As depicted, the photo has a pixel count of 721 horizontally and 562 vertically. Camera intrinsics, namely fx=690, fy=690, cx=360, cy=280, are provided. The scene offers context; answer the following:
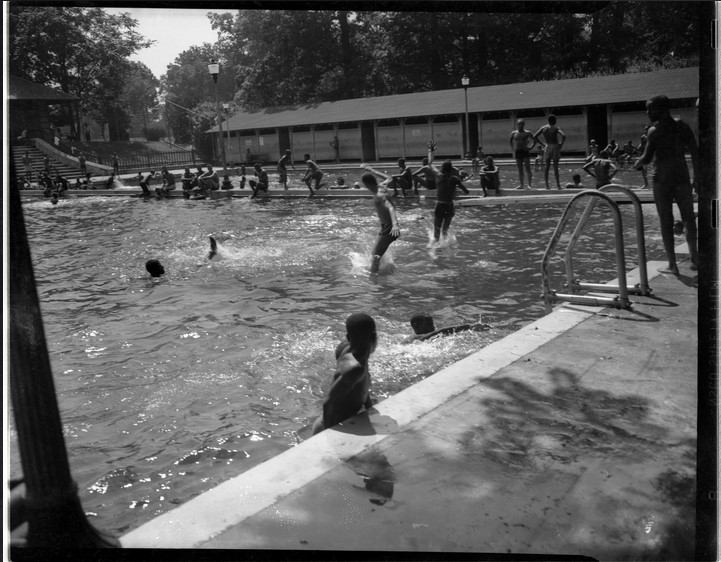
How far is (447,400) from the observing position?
4.87 meters

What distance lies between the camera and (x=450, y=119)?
109ft

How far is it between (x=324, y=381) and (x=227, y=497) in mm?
3498

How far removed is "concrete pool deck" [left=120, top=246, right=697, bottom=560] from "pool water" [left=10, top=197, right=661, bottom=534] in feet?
5.08

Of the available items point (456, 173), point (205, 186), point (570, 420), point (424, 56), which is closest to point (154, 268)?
point (456, 173)

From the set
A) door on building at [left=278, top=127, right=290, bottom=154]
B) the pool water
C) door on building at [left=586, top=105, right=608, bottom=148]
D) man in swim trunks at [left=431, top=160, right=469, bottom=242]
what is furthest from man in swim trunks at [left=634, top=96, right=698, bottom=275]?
door on building at [left=278, top=127, right=290, bottom=154]

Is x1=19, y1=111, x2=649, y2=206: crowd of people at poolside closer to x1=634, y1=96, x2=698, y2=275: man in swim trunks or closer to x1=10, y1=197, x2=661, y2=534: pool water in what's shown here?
x1=10, y1=197, x2=661, y2=534: pool water

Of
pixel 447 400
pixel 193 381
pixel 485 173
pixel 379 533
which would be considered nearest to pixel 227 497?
pixel 379 533

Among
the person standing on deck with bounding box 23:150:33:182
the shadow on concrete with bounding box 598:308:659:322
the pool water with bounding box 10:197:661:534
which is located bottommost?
the pool water with bounding box 10:197:661:534

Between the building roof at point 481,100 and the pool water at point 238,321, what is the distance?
38.6ft

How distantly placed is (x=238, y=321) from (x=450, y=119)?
84.0 feet

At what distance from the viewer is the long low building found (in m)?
27.6

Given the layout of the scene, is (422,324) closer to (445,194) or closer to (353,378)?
(353,378)

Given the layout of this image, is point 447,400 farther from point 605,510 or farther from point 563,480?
point 605,510

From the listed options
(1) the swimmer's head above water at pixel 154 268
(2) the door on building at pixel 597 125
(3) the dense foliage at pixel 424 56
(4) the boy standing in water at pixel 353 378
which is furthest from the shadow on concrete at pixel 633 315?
(2) the door on building at pixel 597 125
